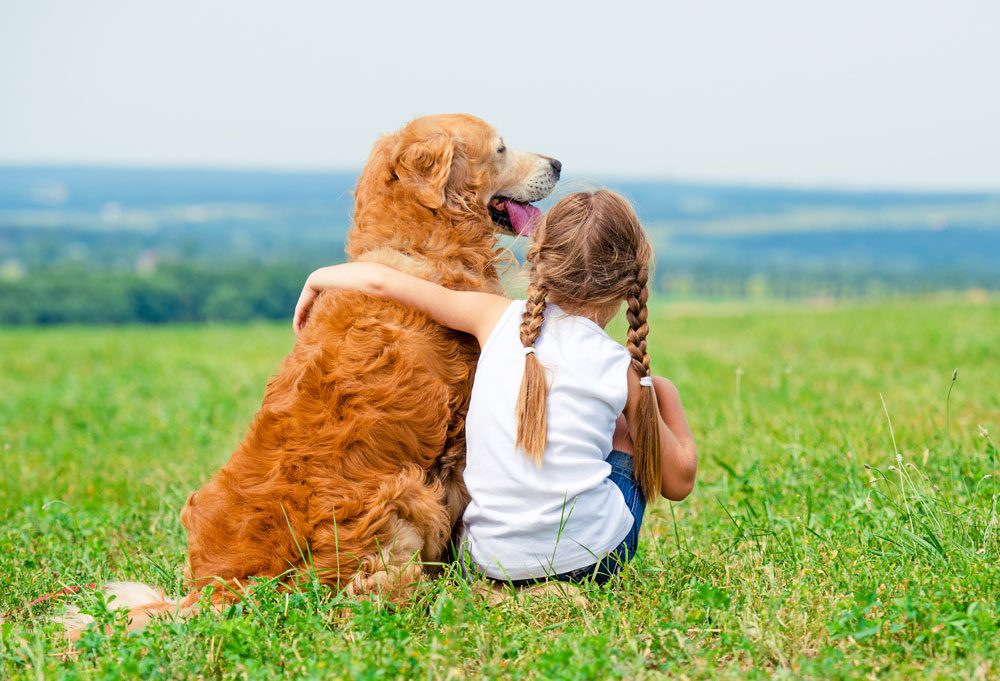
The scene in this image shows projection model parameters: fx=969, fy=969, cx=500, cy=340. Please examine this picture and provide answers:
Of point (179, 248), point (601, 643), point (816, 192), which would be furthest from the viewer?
point (816, 192)

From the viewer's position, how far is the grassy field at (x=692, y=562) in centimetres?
271

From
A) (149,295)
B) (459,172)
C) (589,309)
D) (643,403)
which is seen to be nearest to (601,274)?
(589,309)

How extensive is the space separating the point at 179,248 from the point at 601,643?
83.1 m

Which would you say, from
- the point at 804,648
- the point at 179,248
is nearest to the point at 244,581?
the point at 804,648

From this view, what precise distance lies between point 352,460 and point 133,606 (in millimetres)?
938

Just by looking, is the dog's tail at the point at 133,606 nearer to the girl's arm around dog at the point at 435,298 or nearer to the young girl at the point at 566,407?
the young girl at the point at 566,407

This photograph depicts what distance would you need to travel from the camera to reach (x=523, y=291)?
147 inches

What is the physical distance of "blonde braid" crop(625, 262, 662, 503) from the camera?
321cm

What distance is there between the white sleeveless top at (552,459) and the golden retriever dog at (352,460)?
168mm

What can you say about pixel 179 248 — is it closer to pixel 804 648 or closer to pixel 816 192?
pixel 804 648

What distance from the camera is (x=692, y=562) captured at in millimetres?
3537

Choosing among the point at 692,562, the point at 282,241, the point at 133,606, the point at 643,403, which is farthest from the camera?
the point at 282,241

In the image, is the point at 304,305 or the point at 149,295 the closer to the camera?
the point at 304,305

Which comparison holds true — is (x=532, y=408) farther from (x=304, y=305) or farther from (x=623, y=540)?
(x=304, y=305)
